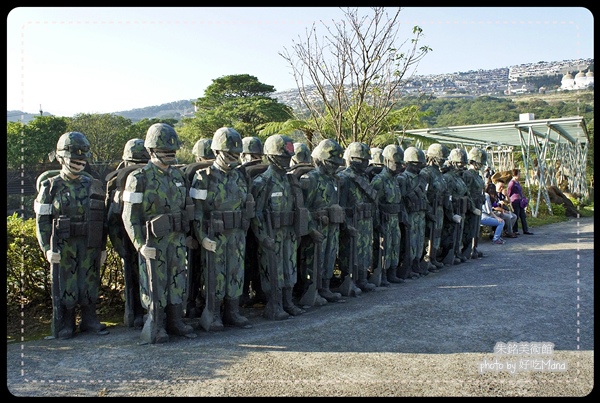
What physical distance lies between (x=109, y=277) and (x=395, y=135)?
16985 millimetres

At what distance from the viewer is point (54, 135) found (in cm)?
2653

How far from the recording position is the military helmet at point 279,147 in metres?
7.55

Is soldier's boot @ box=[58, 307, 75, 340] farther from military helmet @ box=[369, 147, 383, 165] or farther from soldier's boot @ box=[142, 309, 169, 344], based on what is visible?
military helmet @ box=[369, 147, 383, 165]

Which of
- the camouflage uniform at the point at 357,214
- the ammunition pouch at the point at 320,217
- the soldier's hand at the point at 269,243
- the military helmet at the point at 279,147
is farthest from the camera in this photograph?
the camouflage uniform at the point at 357,214

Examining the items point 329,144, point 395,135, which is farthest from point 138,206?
point 395,135

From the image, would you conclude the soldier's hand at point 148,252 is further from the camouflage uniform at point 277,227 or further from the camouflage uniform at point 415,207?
the camouflage uniform at point 415,207

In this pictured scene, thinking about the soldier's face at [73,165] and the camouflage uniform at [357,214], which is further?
the camouflage uniform at [357,214]

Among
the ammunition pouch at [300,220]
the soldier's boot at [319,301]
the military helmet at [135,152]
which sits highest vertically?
the military helmet at [135,152]

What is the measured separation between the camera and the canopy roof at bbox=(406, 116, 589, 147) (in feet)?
65.9

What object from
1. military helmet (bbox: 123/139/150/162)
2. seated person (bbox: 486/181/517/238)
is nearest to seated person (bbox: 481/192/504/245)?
seated person (bbox: 486/181/517/238)

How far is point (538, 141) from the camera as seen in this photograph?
27062 mm

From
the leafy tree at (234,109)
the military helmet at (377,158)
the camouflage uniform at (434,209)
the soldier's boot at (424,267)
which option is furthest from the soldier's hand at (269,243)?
the leafy tree at (234,109)

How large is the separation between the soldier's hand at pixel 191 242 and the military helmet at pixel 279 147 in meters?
1.67

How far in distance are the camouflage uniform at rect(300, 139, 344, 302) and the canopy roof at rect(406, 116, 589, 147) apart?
13986 mm
